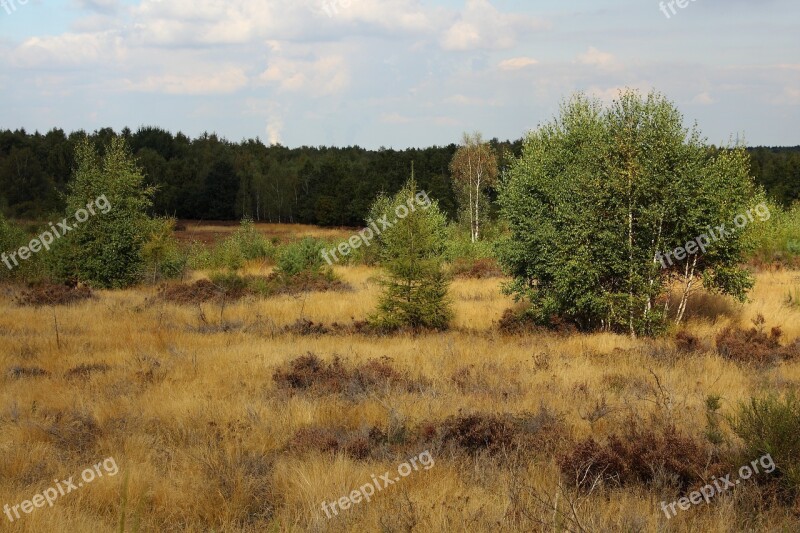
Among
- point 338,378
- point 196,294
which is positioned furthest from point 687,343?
point 196,294

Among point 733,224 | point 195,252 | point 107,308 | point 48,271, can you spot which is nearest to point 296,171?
point 195,252

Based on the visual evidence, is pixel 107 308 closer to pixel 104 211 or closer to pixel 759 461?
pixel 104 211

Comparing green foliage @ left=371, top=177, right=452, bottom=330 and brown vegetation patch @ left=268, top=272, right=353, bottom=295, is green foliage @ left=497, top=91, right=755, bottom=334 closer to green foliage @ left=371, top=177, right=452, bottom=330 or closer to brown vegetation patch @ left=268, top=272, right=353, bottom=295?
green foliage @ left=371, top=177, right=452, bottom=330

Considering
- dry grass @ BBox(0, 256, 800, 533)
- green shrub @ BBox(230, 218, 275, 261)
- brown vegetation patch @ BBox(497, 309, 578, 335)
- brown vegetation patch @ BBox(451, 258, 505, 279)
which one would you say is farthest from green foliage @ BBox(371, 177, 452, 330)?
green shrub @ BBox(230, 218, 275, 261)

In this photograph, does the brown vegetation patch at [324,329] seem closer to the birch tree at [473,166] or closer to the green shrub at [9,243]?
the green shrub at [9,243]

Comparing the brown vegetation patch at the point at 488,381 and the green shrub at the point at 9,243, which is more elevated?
the green shrub at the point at 9,243

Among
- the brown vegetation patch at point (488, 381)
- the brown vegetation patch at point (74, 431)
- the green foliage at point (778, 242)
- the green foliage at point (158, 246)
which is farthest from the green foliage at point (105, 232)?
the green foliage at point (778, 242)

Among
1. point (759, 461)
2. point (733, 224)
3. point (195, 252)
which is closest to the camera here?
point (759, 461)

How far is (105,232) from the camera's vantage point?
2208 cm

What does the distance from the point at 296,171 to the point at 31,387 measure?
77.2 meters

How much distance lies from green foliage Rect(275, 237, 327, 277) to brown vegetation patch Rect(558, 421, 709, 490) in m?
18.2

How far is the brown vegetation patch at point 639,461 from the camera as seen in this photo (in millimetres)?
5605

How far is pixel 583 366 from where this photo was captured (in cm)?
1027

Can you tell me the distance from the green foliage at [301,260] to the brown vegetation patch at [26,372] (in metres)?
13.0
